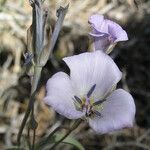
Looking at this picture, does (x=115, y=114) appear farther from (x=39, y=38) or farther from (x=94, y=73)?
(x=39, y=38)

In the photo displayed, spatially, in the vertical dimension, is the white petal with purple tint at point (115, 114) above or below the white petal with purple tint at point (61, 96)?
below

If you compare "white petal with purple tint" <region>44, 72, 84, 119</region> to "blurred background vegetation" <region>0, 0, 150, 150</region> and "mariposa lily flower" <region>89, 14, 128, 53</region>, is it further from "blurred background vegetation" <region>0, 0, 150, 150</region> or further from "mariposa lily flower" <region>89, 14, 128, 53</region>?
"blurred background vegetation" <region>0, 0, 150, 150</region>

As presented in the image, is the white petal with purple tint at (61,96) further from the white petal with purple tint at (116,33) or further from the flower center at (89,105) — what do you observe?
the white petal with purple tint at (116,33)

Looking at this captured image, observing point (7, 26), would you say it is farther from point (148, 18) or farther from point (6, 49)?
point (148, 18)

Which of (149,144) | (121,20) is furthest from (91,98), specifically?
(121,20)

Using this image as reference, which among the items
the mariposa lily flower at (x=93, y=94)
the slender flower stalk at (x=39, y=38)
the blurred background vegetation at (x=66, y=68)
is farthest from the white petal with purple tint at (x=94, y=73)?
the blurred background vegetation at (x=66, y=68)

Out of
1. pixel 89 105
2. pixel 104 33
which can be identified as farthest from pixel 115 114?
pixel 104 33
